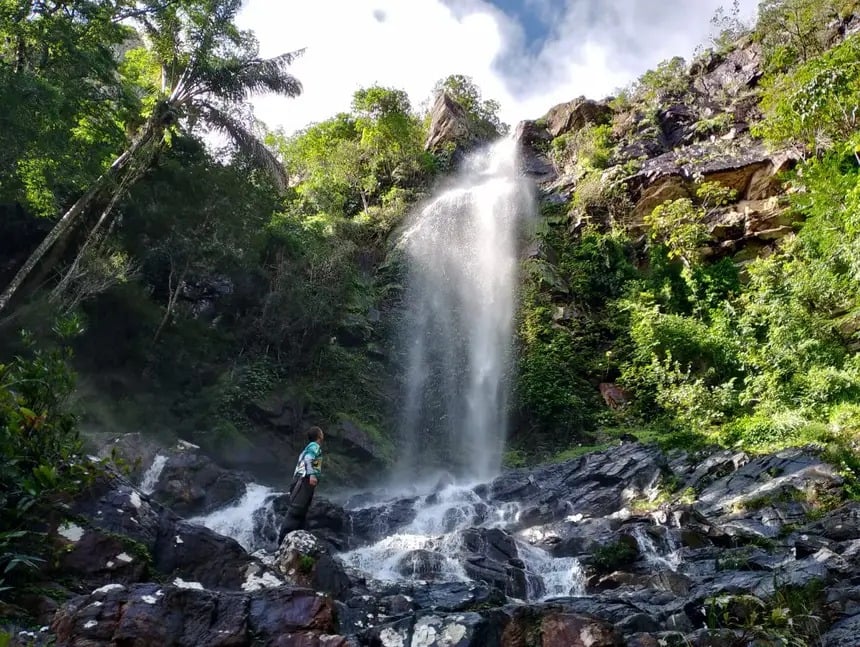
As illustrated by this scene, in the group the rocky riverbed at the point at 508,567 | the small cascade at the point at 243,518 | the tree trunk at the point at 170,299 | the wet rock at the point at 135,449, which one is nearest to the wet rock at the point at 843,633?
the rocky riverbed at the point at 508,567

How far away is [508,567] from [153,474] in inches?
267

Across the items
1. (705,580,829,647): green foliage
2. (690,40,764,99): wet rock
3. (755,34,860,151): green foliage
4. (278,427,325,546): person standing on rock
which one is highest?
(690,40,764,99): wet rock

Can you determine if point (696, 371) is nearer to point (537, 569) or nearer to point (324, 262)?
point (537, 569)

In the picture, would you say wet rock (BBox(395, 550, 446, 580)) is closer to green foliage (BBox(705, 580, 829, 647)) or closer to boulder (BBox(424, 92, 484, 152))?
green foliage (BBox(705, 580, 829, 647))

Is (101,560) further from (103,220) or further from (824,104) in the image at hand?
(824,104)

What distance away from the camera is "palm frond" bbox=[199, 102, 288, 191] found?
1522 centimetres

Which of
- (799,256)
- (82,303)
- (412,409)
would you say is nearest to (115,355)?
(82,303)

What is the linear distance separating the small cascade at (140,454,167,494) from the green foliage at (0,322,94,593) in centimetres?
519

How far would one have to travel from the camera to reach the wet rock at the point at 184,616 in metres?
3.75

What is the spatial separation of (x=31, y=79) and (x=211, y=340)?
671 cm

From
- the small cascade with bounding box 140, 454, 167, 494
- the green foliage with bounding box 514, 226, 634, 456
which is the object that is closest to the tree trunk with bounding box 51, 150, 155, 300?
the small cascade with bounding box 140, 454, 167, 494

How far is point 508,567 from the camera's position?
26.5ft

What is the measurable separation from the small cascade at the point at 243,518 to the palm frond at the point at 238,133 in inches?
324

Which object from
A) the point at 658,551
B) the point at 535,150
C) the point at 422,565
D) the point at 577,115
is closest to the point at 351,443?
the point at 422,565
